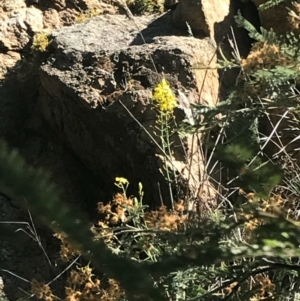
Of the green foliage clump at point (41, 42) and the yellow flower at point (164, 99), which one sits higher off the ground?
the green foliage clump at point (41, 42)

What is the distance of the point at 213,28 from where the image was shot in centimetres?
302

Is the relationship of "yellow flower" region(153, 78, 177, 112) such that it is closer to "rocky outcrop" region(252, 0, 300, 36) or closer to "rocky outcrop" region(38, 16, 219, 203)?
"rocky outcrop" region(38, 16, 219, 203)

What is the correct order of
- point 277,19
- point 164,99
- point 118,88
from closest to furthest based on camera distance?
1. point 164,99
2. point 277,19
3. point 118,88

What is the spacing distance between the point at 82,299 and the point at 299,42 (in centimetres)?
86

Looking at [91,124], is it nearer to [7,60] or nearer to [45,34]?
[45,34]

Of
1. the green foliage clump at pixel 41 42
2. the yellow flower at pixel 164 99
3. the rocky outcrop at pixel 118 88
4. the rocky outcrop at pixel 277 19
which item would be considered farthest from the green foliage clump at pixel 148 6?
the yellow flower at pixel 164 99

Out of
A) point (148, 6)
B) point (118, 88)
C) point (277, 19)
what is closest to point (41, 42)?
point (148, 6)

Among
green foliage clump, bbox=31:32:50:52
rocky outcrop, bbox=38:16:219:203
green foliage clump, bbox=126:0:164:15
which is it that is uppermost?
green foliage clump, bbox=31:32:50:52

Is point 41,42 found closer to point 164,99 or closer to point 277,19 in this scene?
point 277,19

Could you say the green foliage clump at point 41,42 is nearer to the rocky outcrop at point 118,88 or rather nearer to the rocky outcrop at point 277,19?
the rocky outcrop at point 118,88

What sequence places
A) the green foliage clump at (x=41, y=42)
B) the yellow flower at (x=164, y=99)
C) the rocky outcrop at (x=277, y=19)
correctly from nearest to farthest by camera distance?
1. the yellow flower at (x=164, y=99)
2. the rocky outcrop at (x=277, y=19)
3. the green foliage clump at (x=41, y=42)

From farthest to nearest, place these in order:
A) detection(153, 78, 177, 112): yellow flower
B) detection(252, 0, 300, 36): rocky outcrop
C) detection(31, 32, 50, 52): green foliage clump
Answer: detection(31, 32, 50, 52): green foliage clump → detection(252, 0, 300, 36): rocky outcrop → detection(153, 78, 177, 112): yellow flower

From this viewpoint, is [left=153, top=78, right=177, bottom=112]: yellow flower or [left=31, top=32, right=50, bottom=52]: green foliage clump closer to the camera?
[left=153, top=78, right=177, bottom=112]: yellow flower

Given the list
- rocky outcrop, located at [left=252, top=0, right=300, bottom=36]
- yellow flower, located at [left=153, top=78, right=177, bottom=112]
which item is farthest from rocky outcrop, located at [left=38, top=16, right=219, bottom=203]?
yellow flower, located at [left=153, top=78, right=177, bottom=112]
